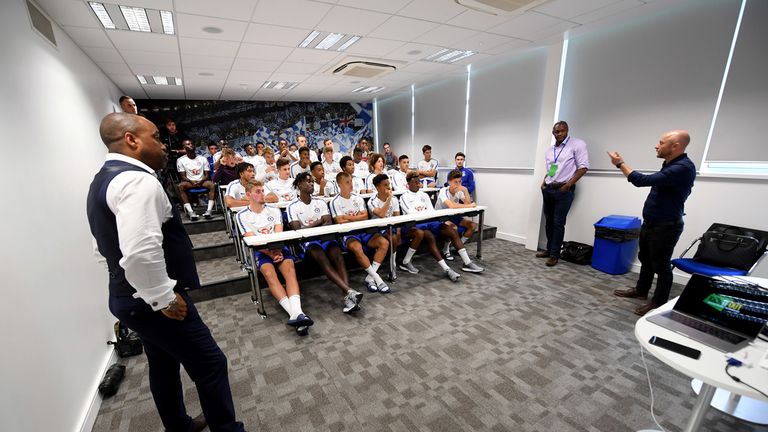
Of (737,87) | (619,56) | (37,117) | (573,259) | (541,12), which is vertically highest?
(541,12)

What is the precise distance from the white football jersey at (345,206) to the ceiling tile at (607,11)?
3.12 meters

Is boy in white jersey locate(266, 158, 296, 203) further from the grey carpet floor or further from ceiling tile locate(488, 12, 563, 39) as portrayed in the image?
ceiling tile locate(488, 12, 563, 39)

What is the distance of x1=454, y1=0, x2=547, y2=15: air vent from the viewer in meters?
2.74

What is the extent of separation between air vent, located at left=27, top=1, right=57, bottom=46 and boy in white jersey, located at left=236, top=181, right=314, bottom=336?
1836mm

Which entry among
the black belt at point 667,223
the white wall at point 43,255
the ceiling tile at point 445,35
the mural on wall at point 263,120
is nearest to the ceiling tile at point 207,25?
the white wall at point 43,255

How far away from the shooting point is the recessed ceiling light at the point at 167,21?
2773 millimetres

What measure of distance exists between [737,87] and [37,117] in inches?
221

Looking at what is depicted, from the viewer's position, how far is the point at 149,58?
156 inches

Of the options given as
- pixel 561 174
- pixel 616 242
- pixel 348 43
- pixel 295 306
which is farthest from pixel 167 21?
pixel 616 242

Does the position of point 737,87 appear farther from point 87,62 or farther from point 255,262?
point 87,62

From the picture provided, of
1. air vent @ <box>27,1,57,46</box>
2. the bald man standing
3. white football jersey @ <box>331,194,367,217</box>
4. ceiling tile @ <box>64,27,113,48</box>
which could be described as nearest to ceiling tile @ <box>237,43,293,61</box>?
ceiling tile @ <box>64,27,113,48</box>

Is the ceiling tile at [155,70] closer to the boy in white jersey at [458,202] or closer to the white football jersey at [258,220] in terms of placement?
the white football jersey at [258,220]

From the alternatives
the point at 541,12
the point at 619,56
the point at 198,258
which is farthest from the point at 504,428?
the point at 619,56

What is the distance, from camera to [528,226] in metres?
4.67
